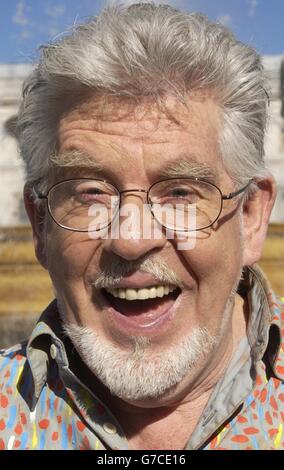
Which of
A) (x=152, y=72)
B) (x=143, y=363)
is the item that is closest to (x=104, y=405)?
(x=143, y=363)

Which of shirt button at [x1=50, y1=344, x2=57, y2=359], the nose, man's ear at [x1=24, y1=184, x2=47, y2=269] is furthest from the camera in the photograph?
man's ear at [x1=24, y1=184, x2=47, y2=269]

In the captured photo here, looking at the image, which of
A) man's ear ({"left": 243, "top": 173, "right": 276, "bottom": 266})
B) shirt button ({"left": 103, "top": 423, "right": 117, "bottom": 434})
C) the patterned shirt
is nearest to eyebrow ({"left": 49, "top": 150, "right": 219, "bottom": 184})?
man's ear ({"left": 243, "top": 173, "right": 276, "bottom": 266})

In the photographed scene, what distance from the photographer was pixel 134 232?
1.90m

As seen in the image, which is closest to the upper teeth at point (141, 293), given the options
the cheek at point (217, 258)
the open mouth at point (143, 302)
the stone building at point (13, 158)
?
the open mouth at point (143, 302)

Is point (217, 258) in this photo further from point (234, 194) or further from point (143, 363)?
point (143, 363)

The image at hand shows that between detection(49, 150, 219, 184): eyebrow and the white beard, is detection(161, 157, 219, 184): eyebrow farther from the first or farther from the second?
the white beard

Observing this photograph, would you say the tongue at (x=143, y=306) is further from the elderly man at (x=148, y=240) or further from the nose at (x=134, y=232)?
the nose at (x=134, y=232)

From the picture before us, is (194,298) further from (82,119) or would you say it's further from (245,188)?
(82,119)

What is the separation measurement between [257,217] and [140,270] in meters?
0.53

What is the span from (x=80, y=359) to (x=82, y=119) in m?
0.79

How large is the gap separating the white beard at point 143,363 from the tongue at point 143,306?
0.08 m

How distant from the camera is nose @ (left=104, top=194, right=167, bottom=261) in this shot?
1.90 meters
